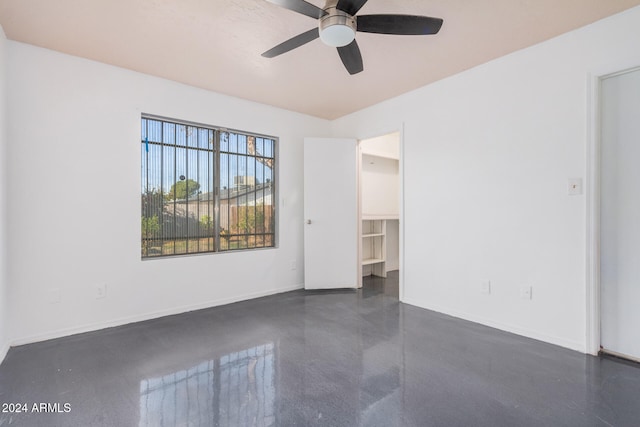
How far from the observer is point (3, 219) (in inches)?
94.3

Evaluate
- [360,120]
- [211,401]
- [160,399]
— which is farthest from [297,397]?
[360,120]

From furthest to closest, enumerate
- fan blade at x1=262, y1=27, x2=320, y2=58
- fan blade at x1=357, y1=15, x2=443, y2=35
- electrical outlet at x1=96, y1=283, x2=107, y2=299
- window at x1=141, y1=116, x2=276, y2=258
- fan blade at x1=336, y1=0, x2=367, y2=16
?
window at x1=141, y1=116, x2=276, y2=258 → electrical outlet at x1=96, y1=283, x2=107, y2=299 → fan blade at x1=262, y1=27, x2=320, y2=58 → fan blade at x1=357, y1=15, x2=443, y2=35 → fan blade at x1=336, y1=0, x2=367, y2=16

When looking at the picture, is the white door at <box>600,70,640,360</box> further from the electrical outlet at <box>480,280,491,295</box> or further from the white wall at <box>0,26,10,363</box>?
the white wall at <box>0,26,10,363</box>

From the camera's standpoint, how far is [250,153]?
13.4 ft

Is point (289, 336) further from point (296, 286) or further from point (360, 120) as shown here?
point (360, 120)

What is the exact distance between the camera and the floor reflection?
1.65m

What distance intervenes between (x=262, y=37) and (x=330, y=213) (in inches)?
93.7

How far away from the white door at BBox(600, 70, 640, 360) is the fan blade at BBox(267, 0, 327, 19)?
222cm

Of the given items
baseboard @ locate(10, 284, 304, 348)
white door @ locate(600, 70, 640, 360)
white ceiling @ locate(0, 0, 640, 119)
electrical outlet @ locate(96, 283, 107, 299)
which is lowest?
baseboard @ locate(10, 284, 304, 348)

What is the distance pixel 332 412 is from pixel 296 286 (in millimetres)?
2694

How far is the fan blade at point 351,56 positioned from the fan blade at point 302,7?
34cm

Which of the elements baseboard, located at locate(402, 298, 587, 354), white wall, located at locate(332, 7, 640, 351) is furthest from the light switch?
baseboard, located at locate(402, 298, 587, 354)

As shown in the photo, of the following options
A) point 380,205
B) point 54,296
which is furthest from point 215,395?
point 380,205

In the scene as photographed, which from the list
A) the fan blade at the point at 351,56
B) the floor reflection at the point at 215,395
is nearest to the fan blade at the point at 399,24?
the fan blade at the point at 351,56
